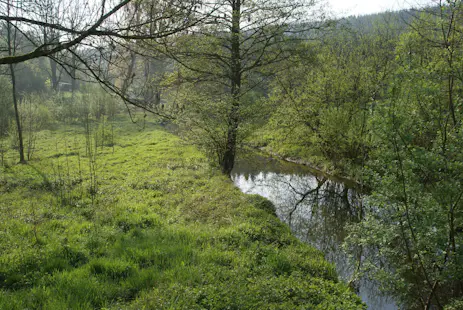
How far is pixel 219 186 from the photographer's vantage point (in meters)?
9.94


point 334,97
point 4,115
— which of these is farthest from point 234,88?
point 4,115

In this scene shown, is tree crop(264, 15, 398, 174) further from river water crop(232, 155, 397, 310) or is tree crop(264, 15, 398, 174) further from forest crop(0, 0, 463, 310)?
river water crop(232, 155, 397, 310)

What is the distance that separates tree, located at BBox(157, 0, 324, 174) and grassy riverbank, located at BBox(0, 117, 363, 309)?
274 centimetres

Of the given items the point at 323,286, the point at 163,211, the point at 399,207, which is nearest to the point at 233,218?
the point at 163,211

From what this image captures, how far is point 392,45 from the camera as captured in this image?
14.7 m

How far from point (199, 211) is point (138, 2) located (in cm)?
516

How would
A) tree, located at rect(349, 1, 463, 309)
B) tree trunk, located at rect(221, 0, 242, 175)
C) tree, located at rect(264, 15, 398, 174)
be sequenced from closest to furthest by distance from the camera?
1. tree, located at rect(349, 1, 463, 309)
2. tree trunk, located at rect(221, 0, 242, 175)
3. tree, located at rect(264, 15, 398, 174)

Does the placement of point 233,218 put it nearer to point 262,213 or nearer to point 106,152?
point 262,213

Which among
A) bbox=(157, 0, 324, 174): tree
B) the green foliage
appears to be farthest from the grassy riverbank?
the green foliage

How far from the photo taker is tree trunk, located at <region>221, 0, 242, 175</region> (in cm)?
1036

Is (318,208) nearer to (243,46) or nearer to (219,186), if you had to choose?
→ (219,186)

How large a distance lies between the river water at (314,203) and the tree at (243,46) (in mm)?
2567

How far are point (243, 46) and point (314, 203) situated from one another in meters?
6.77

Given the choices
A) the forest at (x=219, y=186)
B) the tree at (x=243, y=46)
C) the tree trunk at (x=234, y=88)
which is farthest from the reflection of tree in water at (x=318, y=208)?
the tree at (x=243, y=46)
